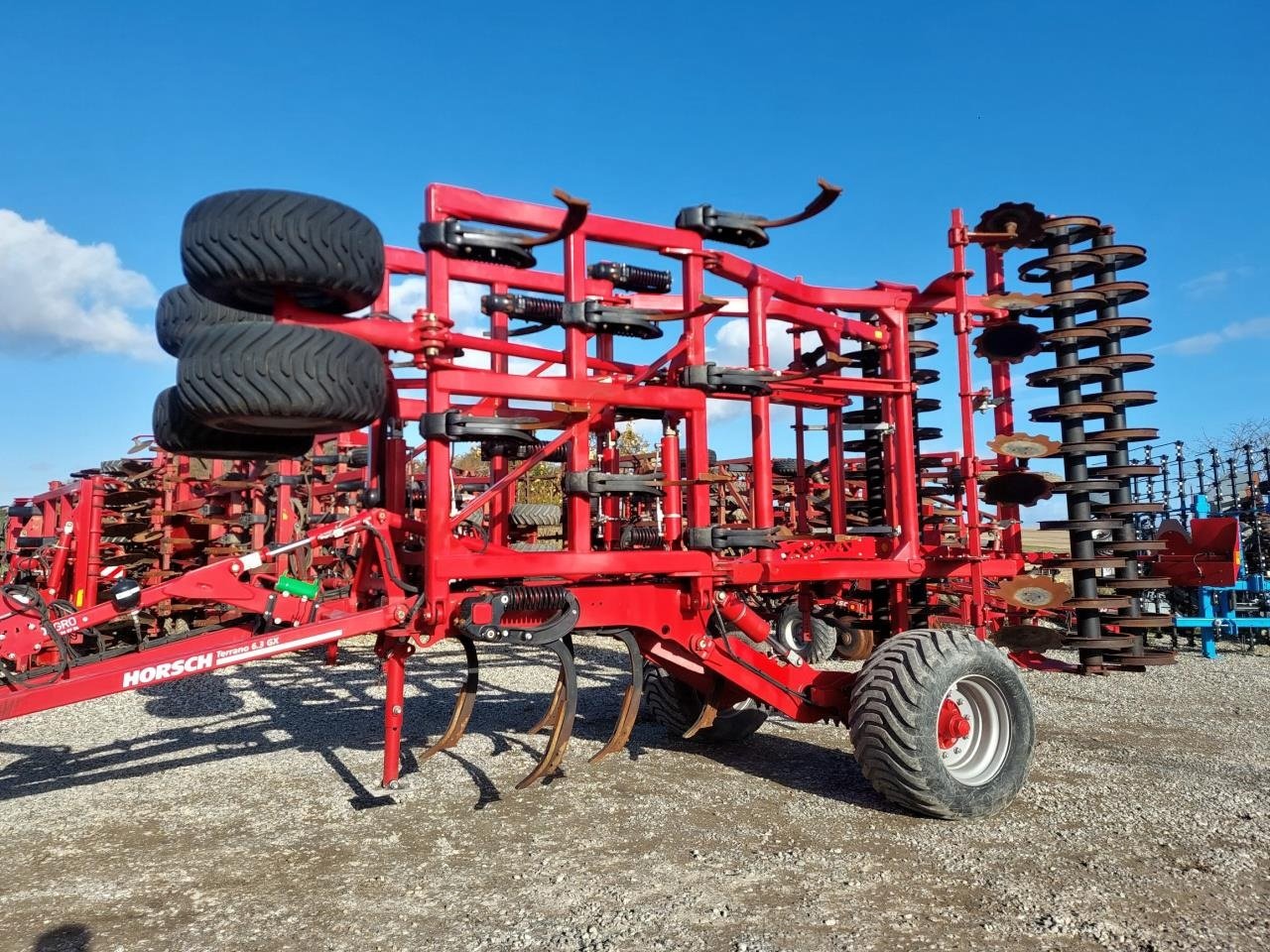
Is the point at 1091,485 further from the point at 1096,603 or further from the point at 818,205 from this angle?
the point at 818,205

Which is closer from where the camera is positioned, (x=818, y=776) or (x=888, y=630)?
(x=818, y=776)

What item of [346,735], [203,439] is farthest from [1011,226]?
[346,735]

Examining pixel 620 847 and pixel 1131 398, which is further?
pixel 1131 398

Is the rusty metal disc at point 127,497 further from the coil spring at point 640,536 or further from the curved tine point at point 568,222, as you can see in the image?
the curved tine point at point 568,222

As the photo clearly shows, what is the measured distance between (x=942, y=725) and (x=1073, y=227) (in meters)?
3.68

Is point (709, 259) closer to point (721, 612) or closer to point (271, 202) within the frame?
point (721, 612)

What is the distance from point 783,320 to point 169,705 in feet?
21.9

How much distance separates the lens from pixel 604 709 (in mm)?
7750

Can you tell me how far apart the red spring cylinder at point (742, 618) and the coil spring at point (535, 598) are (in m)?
1.15

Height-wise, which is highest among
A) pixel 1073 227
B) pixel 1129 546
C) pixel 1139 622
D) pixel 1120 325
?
pixel 1073 227

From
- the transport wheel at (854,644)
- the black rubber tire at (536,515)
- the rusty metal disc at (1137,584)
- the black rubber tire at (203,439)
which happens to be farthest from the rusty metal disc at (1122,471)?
the black rubber tire at (536,515)

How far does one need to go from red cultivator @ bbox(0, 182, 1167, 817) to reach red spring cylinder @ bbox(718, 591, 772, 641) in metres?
0.02

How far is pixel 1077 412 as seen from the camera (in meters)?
5.95

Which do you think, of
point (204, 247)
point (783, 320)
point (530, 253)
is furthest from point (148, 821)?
point (783, 320)
